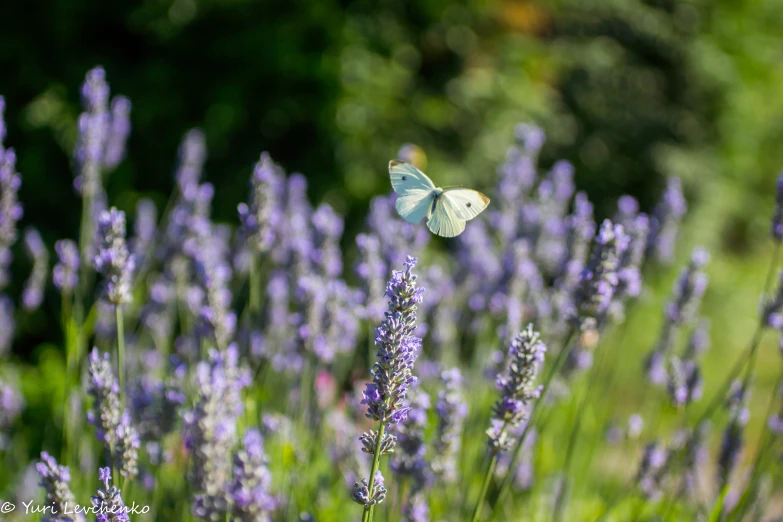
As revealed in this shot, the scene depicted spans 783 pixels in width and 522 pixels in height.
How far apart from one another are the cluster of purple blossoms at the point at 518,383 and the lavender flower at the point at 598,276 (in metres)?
0.26

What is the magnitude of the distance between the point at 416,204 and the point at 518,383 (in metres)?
0.57

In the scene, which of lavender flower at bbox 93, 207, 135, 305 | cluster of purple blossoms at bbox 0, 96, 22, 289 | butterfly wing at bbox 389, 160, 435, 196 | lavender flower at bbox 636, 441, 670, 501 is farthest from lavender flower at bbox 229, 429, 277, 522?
lavender flower at bbox 636, 441, 670, 501

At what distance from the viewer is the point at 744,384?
232cm

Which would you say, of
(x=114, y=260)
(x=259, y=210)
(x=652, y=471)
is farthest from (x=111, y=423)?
(x=652, y=471)

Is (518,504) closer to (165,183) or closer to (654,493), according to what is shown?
(654,493)

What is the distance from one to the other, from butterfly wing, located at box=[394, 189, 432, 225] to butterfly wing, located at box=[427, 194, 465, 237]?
22 millimetres

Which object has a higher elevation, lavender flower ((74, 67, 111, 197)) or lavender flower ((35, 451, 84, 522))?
lavender flower ((74, 67, 111, 197))

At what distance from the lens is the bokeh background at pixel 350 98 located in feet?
19.0

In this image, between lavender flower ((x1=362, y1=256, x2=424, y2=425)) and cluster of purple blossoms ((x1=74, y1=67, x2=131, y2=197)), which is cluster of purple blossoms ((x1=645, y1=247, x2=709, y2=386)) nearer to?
lavender flower ((x1=362, y1=256, x2=424, y2=425))

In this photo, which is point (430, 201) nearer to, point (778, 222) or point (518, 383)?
point (518, 383)

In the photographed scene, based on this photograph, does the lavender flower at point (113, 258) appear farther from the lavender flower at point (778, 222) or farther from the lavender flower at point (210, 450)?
the lavender flower at point (778, 222)

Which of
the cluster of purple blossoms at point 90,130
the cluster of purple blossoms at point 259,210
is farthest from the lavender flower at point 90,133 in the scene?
the cluster of purple blossoms at point 259,210

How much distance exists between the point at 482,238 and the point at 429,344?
2.78 feet

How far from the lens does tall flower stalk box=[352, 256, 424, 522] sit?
1.37 meters
